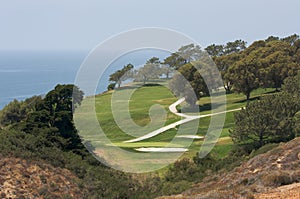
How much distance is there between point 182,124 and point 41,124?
67.6 ft

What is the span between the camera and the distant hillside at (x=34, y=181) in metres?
24.2

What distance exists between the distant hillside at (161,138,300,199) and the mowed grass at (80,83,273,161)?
511 inches

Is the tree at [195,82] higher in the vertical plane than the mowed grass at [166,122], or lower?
higher

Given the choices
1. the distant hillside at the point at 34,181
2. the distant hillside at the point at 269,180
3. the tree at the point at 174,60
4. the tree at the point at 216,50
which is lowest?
the distant hillside at the point at 269,180

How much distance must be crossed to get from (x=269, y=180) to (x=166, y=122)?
127 feet

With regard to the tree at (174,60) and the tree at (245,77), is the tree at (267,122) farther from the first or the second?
the tree at (174,60)

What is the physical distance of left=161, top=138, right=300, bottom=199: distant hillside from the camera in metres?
15.5

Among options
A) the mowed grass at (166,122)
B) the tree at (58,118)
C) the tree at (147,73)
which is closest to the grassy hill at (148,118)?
the mowed grass at (166,122)

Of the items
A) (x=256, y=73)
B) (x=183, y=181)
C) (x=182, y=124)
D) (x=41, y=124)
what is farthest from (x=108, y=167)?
(x=256, y=73)

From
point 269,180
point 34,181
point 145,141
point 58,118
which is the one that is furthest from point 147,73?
point 269,180

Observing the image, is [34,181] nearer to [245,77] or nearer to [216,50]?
[245,77]

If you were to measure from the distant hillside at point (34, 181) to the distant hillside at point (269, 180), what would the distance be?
27.8 feet

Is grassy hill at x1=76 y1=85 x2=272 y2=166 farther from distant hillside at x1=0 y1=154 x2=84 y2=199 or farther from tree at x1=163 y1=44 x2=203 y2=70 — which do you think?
distant hillside at x1=0 y1=154 x2=84 y2=199

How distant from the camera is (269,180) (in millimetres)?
17344
